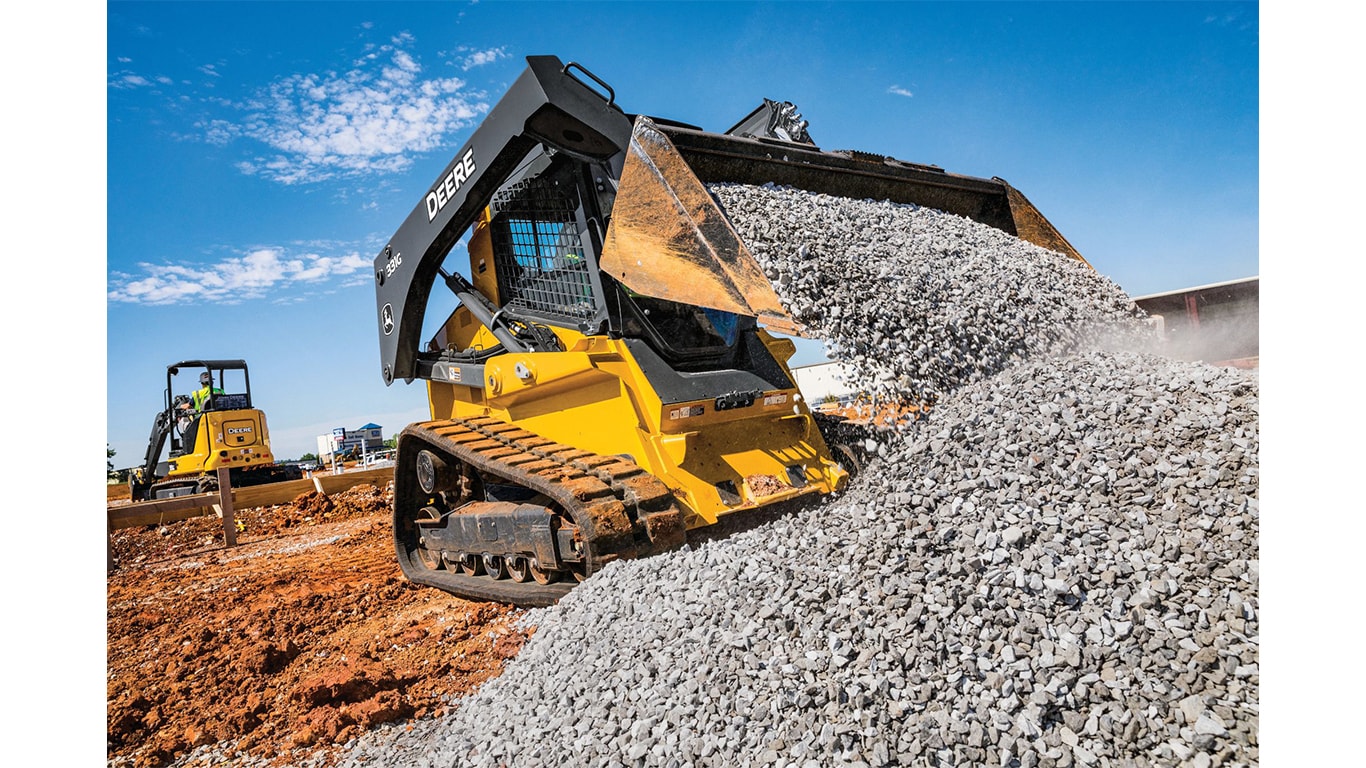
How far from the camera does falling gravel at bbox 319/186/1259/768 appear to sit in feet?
6.20

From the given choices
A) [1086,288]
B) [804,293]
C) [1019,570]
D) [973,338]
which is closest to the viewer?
[1019,570]

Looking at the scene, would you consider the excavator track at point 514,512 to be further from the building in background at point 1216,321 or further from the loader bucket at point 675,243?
the building in background at point 1216,321

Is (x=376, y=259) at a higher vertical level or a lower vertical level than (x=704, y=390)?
higher

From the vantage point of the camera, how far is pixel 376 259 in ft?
17.4

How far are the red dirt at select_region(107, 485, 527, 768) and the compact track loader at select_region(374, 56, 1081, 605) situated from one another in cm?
36

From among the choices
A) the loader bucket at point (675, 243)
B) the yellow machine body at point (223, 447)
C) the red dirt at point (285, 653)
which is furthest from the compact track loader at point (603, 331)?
the yellow machine body at point (223, 447)

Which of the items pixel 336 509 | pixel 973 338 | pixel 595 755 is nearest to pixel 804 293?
pixel 973 338

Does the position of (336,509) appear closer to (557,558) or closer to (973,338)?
(557,558)

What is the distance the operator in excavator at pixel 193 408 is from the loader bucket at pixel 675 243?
37.5 feet

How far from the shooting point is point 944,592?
221cm

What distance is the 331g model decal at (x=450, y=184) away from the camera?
A: 13.7ft

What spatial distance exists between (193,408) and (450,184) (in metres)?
10.9

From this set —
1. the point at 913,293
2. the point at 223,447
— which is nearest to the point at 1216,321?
the point at 913,293

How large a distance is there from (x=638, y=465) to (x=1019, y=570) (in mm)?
1942
